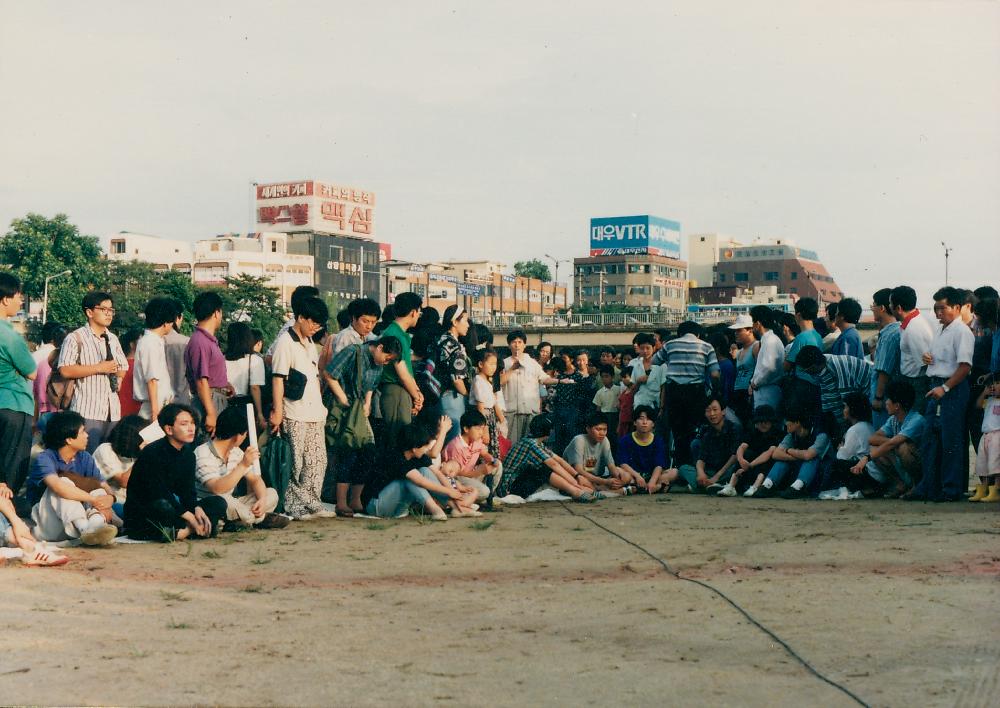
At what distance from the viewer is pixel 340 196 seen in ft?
477

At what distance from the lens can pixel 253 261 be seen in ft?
405

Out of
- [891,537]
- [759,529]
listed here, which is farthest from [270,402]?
[891,537]

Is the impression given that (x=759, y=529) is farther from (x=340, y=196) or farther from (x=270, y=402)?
(x=340, y=196)

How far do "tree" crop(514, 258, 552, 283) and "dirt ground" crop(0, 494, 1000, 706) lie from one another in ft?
522

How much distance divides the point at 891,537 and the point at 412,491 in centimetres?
403

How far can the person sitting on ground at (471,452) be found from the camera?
10630 millimetres

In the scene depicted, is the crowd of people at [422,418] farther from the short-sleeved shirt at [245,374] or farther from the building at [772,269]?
the building at [772,269]

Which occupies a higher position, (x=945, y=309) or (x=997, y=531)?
(x=945, y=309)

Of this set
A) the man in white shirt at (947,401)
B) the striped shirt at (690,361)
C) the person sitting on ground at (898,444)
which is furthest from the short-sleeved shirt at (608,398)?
the man in white shirt at (947,401)

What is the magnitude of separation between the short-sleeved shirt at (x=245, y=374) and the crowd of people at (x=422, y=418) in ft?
0.06

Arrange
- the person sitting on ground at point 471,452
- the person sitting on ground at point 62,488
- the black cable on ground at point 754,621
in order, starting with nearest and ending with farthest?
the black cable on ground at point 754,621 → the person sitting on ground at point 62,488 → the person sitting on ground at point 471,452

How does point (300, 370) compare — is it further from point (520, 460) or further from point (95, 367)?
point (520, 460)

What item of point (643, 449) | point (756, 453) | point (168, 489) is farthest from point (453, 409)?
point (168, 489)

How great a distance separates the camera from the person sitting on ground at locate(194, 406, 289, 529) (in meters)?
8.67
